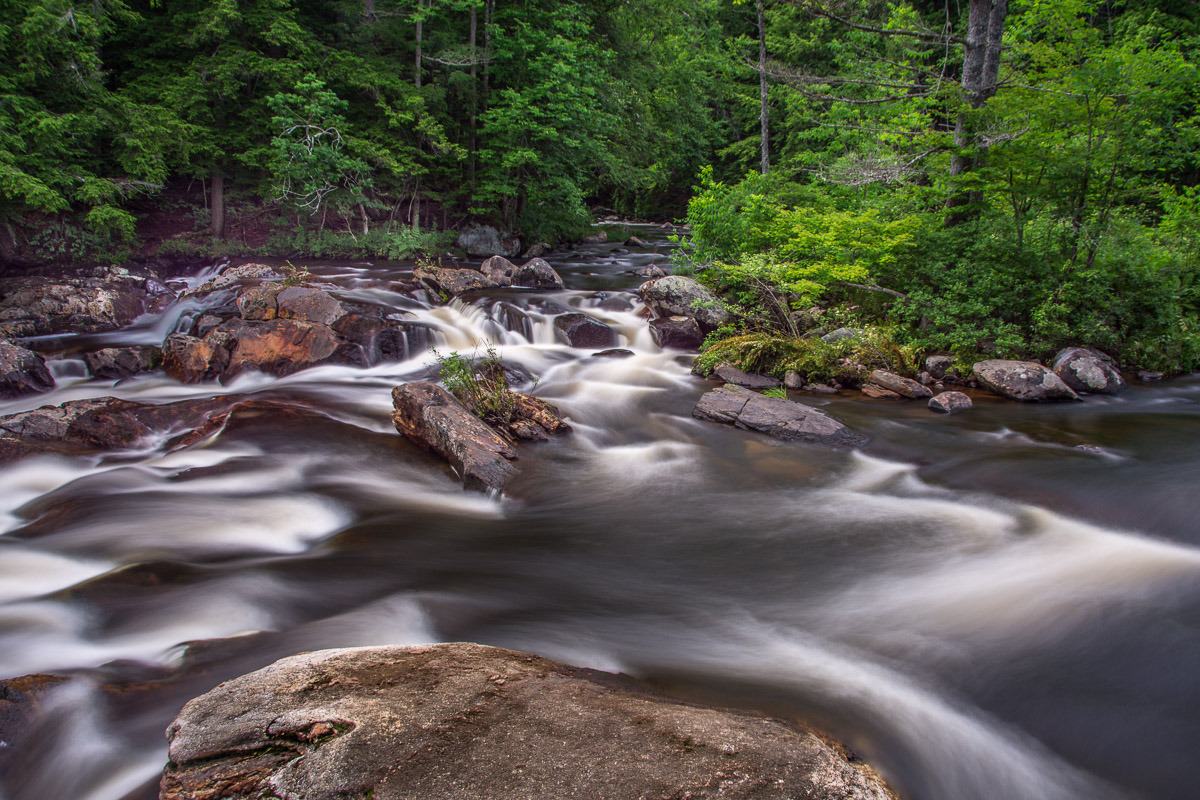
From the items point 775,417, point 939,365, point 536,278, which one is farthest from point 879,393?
point 536,278

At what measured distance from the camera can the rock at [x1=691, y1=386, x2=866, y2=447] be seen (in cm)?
704

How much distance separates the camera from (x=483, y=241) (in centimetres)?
1872

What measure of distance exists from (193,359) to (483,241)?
35.2ft

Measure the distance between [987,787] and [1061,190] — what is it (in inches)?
395

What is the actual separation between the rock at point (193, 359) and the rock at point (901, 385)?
9.95 m

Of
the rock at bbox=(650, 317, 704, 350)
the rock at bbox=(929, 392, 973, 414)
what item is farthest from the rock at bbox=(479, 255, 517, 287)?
the rock at bbox=(929, 392, 973, 414)

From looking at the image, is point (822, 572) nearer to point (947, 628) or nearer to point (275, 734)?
point (947, 628)

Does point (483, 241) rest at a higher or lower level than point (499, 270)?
higher

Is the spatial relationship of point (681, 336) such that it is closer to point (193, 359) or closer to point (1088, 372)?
point (1088, 372)

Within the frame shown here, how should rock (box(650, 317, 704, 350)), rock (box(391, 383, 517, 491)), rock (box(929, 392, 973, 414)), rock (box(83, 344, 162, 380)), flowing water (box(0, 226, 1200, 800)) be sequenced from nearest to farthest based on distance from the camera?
flowing water (box(0, 226, 1200, 800)) → rock (box(391, 383, 517, 491)) → rock (box(929, 392, 973, 414)) → rock (box(83, 344, 162, 380)) → rock (box(650, 317, 704, 350))

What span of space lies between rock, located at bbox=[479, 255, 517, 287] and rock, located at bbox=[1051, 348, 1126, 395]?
37.1 feet

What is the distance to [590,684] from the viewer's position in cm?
286

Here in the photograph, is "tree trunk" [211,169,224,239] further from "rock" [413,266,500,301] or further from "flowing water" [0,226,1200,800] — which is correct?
"flowing water" [0,226,1200,800]

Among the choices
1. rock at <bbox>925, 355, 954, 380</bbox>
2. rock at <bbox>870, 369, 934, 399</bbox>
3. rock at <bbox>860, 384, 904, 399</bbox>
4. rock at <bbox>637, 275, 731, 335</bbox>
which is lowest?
rock at <bbox>860, 384, 904, 399</bbox>
